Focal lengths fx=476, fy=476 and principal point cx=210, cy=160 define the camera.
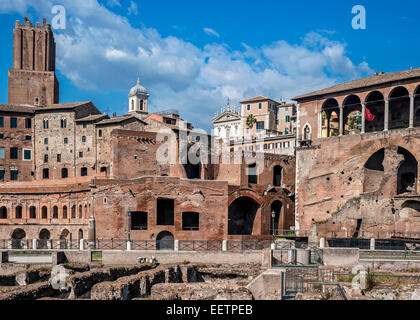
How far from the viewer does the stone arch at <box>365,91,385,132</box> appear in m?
46.5

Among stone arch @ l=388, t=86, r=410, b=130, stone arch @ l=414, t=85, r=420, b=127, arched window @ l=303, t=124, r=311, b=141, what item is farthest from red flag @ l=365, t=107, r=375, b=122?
arched window @ l=303, t=124, r=311, b=141

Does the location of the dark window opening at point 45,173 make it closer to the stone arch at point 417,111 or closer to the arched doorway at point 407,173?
the arched doorway at point 407,173

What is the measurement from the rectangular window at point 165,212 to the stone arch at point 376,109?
21.3 meters

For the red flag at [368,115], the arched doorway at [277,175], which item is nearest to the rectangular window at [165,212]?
the arched doorway at [277,175]

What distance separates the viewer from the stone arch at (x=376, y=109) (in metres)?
46.5

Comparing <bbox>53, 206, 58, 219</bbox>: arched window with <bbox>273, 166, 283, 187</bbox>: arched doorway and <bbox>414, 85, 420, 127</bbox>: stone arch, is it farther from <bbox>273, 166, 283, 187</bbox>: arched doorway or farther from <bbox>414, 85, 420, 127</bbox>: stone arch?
<bbox>414, 85, 420, 127</bbox>: stone arch

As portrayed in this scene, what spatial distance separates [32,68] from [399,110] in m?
48.9

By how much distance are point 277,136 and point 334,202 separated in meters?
31.1

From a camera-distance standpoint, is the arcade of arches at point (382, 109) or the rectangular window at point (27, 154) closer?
the arcade of arches at point (382, 109)

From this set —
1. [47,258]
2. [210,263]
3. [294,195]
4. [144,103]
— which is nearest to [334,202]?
[294,195]

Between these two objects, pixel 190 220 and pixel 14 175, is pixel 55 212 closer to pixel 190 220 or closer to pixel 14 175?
pixel 14 175

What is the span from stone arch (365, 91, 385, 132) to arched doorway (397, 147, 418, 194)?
236 inches
